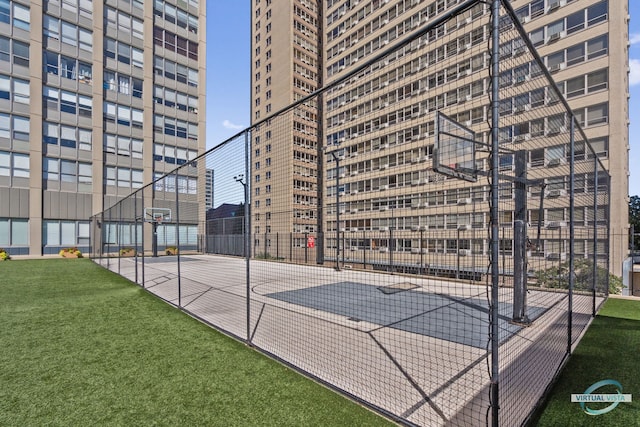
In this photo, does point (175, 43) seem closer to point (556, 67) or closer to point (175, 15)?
point (175, 15)

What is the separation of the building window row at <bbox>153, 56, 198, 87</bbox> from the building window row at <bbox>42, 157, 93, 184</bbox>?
1108 cm

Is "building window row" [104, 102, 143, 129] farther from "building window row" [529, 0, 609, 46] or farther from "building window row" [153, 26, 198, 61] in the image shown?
"building window row" [529, 0, 609, 46]

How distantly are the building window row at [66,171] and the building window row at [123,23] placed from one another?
11.7m

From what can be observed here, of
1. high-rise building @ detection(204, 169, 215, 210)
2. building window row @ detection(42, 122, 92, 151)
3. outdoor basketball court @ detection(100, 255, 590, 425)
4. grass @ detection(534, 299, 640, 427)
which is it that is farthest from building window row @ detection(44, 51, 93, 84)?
grass @ detection(534, 299, 640, 427)

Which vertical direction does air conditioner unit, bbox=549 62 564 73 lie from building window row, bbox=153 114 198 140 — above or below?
above

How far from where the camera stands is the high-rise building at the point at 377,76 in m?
5.91

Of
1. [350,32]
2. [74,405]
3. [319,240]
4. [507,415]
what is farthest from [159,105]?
[507,415]

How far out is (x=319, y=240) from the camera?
9258 mm

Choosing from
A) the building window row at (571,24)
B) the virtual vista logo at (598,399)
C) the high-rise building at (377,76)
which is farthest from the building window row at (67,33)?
the virtual vista logo at (598,399)

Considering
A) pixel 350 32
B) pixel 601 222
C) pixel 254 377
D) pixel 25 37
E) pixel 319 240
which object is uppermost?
pixel 350 32

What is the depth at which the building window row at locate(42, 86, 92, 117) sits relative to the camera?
77.3 feet

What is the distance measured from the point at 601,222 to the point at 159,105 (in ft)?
106

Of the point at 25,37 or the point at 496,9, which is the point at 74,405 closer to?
the point at 496,9

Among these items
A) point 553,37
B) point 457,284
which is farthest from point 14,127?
point 553,37
